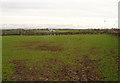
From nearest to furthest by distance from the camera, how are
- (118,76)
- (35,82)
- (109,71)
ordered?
(35,82), (118,76), (109,71)

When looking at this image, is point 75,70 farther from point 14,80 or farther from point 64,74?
point 14,80

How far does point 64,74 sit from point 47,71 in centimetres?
177

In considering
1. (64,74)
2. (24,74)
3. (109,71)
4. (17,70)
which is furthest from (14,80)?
(109,71)

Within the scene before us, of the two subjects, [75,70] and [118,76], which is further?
[75,70]

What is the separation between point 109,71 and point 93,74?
1.80m

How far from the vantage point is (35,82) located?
A: 338 inches

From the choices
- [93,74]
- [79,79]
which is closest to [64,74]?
[79,79]

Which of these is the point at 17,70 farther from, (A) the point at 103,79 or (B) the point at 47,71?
(A) the point at 103,79

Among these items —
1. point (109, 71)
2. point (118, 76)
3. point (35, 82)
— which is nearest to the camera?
point (35, 82)

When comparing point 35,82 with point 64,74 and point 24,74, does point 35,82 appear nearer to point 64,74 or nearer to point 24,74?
point 24,74

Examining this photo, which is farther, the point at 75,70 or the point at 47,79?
the point at 75,70

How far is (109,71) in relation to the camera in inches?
411

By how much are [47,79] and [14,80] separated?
103 inches

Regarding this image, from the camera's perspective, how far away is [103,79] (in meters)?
8.88
